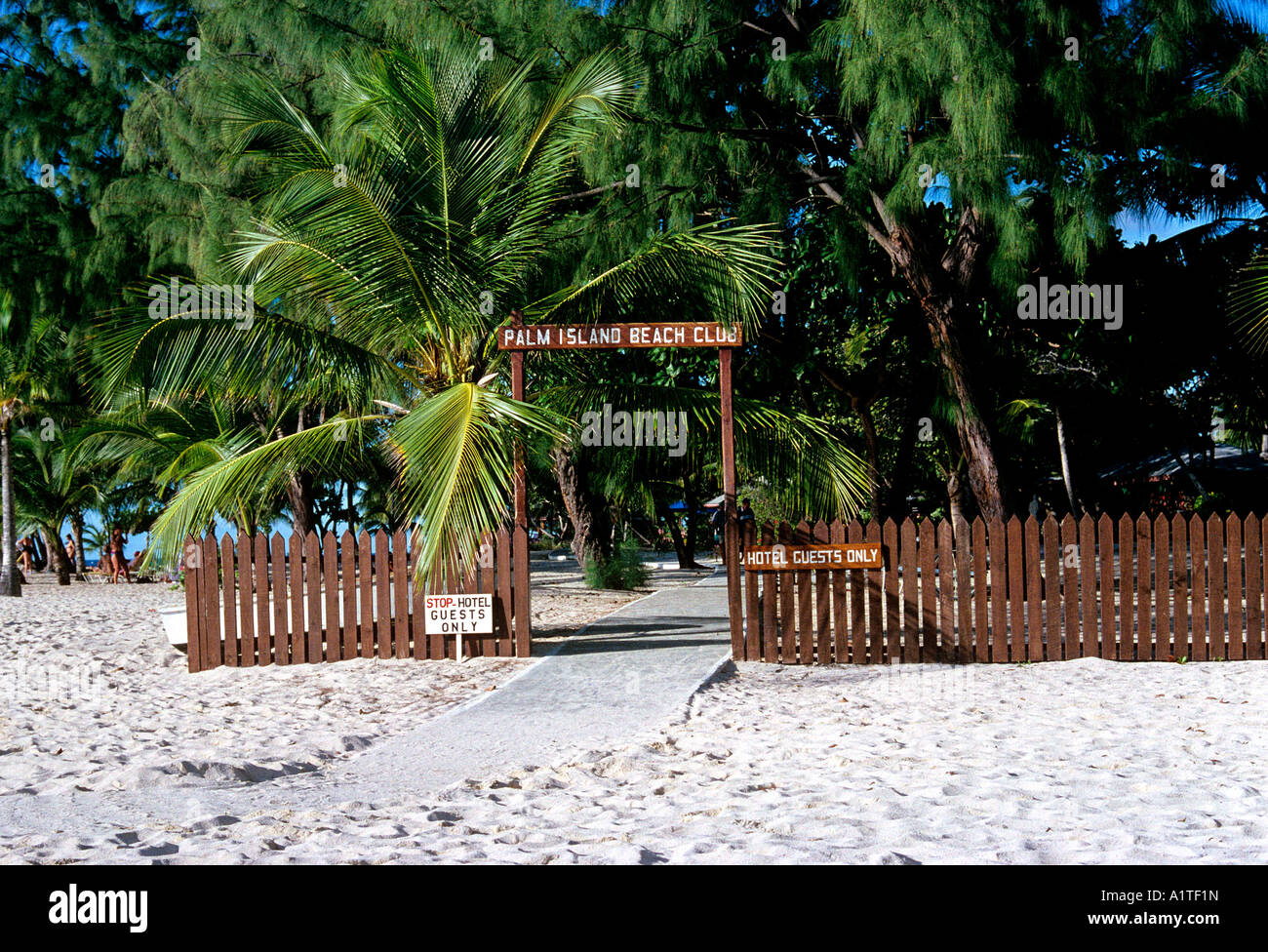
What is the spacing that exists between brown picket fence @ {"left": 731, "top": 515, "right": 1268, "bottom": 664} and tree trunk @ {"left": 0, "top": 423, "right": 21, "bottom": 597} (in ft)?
61.0

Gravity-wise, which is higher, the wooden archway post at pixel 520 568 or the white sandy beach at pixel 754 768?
the wooden archway post at pixel 520 568

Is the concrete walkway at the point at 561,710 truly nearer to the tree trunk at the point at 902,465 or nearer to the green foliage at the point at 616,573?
the green foliage at the point at 616,573

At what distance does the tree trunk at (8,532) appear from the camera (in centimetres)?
2220

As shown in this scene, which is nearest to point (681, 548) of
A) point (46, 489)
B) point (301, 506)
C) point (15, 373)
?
point (301, 506)

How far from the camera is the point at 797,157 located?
13.4m

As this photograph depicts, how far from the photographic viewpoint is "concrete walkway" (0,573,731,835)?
4.88 metres

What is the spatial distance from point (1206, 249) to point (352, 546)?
12017 millimetres

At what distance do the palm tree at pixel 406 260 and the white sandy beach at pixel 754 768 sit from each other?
2676 mm

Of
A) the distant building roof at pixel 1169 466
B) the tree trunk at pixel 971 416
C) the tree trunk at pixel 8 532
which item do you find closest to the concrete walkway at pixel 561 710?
the tree trunk at pixel 971 416

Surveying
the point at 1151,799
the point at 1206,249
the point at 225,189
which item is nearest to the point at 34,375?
the point at 225,189

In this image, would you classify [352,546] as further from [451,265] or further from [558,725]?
[558,725]

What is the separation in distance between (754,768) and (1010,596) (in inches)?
200

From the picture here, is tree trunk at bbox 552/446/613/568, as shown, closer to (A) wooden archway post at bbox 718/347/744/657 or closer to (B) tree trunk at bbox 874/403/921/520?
(B) tree trunk at bbox 874/403/921/520

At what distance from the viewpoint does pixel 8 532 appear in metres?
22.4
